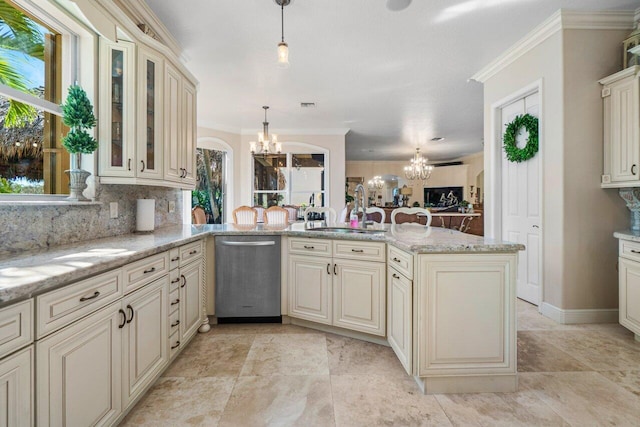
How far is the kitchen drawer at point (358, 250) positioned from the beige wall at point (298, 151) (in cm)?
452

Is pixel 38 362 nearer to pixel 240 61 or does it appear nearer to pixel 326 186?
pixel 240 61

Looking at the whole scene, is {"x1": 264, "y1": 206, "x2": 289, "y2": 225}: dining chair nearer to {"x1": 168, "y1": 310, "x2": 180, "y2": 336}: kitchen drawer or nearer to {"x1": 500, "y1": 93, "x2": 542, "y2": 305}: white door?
{"x1": 168, "y1": 310, "x2": 180, "y2": 336}: kitchen drawer

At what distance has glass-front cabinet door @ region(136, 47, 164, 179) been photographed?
2.14 m

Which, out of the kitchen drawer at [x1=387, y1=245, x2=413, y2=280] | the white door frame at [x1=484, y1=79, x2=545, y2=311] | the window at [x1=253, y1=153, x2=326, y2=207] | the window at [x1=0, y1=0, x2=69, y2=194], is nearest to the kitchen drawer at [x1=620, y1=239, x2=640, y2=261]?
the white door frame at [x1=484, y1=79, x2=545, y2=311]

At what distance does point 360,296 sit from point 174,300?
1.35m

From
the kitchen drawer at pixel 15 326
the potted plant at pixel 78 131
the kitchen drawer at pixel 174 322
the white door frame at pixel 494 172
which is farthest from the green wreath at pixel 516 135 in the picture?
the kitchen drawer at pixel 15 326

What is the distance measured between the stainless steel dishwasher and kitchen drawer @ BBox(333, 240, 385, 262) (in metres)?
0.61

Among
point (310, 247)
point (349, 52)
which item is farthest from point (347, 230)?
point (349, 52)

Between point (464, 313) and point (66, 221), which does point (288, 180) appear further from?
point (464, 313)

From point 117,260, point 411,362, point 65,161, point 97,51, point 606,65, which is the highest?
point 606,65

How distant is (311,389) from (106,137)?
82.8 inches

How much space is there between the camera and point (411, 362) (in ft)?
5.83

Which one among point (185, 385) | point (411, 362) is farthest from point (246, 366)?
point (411, 362)

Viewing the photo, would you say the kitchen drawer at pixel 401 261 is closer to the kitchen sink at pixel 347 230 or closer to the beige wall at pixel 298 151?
the kitchen sink at pixel 347 230
